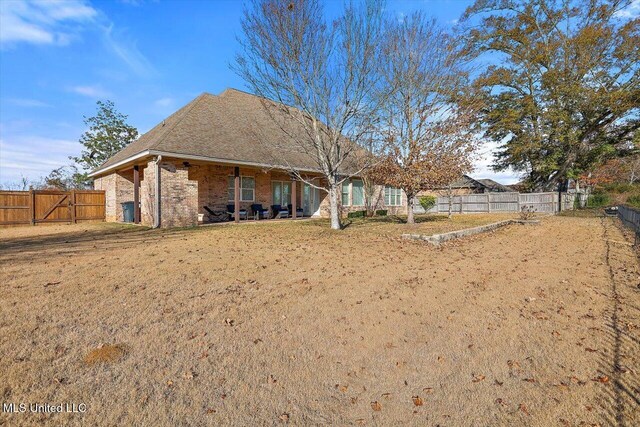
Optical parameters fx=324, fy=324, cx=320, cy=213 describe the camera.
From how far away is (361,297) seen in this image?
15.2 ft

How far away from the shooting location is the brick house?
12.6 metres

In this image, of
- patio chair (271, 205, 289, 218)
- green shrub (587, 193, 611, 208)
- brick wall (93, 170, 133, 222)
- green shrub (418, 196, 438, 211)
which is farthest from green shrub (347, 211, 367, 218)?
green shrub (587, 193, 611, 208)

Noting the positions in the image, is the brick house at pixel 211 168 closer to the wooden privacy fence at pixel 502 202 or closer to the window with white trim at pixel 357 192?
the window with white trim at pixel 357 192

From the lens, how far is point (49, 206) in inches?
602

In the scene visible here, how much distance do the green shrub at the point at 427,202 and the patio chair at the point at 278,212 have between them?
14207 millimetres

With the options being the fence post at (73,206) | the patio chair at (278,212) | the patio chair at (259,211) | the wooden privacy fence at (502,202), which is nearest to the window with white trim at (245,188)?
the patio chair at (259,211)

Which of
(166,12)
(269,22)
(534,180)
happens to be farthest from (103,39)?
(534,180)

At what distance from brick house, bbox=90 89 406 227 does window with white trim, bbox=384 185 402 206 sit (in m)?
3.19

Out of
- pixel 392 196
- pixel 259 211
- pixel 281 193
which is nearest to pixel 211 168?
pixel 259 211

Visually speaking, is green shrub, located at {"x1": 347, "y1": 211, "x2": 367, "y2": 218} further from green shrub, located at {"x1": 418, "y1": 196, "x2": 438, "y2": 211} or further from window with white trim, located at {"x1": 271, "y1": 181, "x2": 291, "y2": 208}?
green shrub, located at {"x1": 418, "y1": 196, "x2": 438, "y2": 211}

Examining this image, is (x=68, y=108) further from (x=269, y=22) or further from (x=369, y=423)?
(x=369, y=423)

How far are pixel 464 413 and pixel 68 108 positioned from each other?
1057 inches

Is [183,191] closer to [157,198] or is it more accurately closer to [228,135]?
[157,198]

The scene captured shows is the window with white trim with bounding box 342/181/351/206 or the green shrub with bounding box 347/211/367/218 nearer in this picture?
the green shrub with bounding box 347/211/367/218
